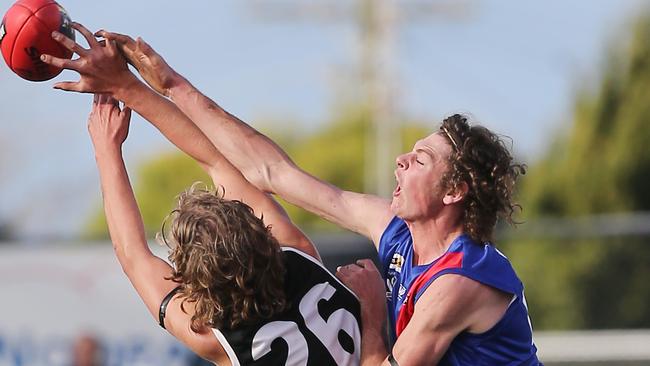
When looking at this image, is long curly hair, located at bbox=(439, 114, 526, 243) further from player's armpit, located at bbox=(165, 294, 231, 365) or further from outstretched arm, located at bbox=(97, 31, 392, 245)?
player's armpit, located at bbox=(165, 294, 231, 365)

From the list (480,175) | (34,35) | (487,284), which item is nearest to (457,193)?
(480,175)

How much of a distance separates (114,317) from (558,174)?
375 inches

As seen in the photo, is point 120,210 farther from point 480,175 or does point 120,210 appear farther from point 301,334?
point 480,175

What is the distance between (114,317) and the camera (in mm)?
12156

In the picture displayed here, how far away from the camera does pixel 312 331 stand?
4301 millimetres

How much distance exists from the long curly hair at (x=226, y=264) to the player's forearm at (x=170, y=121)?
24.0 inches

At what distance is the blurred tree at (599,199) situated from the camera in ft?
43.2

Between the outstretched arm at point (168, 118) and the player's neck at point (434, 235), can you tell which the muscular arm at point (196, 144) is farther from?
the player's neck at point (434, 235)

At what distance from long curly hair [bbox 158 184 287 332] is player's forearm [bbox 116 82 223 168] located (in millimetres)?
611

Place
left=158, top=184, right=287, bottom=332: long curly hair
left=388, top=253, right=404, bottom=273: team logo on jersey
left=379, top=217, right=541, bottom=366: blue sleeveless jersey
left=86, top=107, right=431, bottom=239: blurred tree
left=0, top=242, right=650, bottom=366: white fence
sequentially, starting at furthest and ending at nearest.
Result: left=86, top=107, right=431, bottom=239: blurred tree → left=0, top=242, right=650, bottom=366: white fence → left=388, top=253, right=404, bottom=273: team logo on jersey → left=379, top=217, right=541, bottom=366: blue sleeveless jersey → left=158, top=184, right=287, bottom=332: long curly hair

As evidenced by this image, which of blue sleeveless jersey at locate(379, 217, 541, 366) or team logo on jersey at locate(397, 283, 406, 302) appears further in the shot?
team logo on jersey at locate(397, 283, 406, 302)

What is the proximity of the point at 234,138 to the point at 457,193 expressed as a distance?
0.95 m

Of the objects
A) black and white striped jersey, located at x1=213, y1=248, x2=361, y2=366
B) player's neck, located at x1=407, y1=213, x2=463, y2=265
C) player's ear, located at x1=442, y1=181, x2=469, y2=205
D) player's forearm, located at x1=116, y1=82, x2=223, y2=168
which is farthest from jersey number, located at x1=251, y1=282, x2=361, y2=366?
player's forearm, located at x1=116, y1=82, x2=223, y2=168

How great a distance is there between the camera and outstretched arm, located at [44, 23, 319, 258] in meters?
4.62
